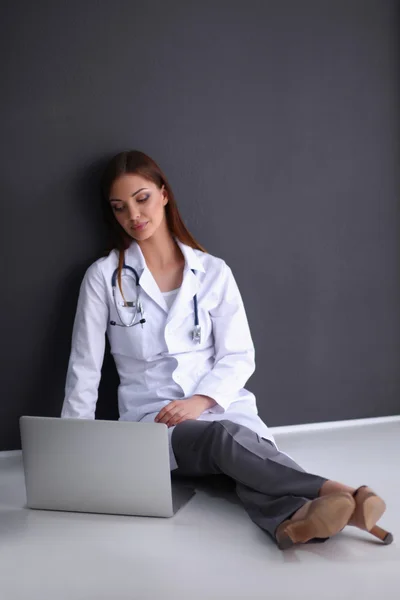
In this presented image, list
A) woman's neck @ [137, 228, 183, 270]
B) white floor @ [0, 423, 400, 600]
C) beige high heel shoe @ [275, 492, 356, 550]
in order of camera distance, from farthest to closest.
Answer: woman's neck @ [137, 228, 183, 270]
beige high heel shoe @ [275, 492, 356, 550]
white floor @ [0, 423, 400, 600]

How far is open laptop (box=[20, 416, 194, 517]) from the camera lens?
81.9 inches

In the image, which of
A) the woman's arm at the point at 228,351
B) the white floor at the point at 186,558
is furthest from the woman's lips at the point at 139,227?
the white floor at the point at 186,558

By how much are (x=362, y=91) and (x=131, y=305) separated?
1344 mm

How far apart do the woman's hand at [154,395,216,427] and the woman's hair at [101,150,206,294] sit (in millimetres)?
501

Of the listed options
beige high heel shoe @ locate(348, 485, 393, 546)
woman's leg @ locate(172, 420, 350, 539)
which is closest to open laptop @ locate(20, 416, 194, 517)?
woman's leg @ locate(172, 420, 350, 539)

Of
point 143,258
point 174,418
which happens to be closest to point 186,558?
point 174,418

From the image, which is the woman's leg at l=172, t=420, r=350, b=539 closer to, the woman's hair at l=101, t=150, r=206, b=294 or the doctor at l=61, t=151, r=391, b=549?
the doctor at l=61, t=151, r=391, b=549

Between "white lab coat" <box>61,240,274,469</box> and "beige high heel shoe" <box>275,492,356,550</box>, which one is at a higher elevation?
"white lab coat" <box>61,240,274,469</box>

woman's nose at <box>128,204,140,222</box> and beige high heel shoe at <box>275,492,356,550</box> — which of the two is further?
woman's nose at <box>128,204,140,222</box>

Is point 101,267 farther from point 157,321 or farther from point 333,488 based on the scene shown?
point 333,488

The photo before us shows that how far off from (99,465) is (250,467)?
0.43m

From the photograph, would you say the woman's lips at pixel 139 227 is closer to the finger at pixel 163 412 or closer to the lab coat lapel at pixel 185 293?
the lab coat lapel at pixel 185 293

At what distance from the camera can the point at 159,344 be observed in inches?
103

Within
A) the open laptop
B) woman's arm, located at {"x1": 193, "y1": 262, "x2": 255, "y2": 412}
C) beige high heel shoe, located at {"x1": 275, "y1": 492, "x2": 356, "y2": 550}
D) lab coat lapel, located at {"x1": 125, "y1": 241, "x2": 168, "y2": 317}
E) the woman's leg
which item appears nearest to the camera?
beige high heel shoe, located at {"x1": 275, "y1": 492, "x2": 356, "y2": 550}
